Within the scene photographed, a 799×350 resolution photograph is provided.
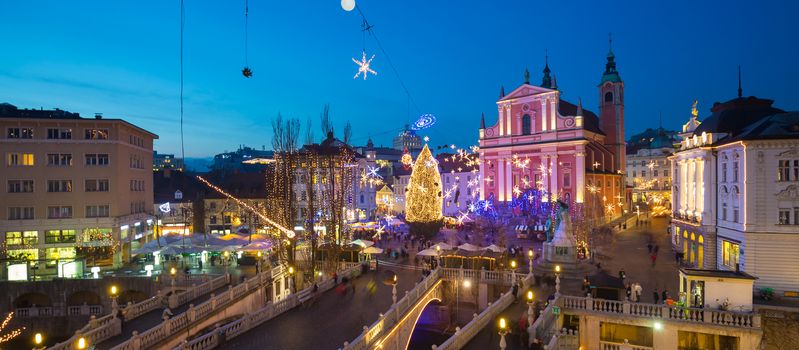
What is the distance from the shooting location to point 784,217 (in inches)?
998

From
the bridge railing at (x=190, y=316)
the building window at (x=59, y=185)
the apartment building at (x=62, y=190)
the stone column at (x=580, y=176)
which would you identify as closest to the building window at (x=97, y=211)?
the apartment building at (x=62, y=190)

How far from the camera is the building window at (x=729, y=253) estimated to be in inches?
1094

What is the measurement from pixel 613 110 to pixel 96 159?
64.9 metres

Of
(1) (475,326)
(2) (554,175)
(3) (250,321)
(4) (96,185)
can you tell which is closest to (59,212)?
Answer: (4) (96,185)

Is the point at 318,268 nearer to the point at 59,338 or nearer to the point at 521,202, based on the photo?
the point at 59,338

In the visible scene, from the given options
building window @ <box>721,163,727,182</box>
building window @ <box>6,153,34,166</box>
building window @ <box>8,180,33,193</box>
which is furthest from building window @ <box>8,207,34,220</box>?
building window @ <box>721,163,727,182</box>

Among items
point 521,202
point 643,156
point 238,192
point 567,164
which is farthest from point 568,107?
point 238,192

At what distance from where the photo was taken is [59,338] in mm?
28594

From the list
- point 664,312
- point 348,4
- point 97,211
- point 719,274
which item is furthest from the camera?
point 97,211

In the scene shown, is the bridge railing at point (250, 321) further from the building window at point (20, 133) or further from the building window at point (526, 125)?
the building window at point (526, 125)

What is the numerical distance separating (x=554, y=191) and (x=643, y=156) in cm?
3834

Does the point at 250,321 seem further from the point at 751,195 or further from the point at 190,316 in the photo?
the point at 751,195

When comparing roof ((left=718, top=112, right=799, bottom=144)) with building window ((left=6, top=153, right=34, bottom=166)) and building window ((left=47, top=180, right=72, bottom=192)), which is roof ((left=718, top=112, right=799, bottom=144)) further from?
building window ((left=6, top=153, right=34, bottom=166))

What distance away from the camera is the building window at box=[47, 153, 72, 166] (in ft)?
123
